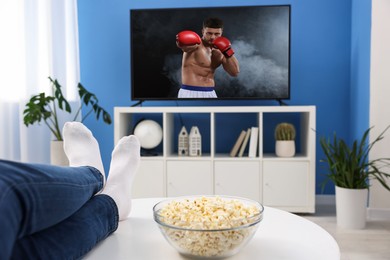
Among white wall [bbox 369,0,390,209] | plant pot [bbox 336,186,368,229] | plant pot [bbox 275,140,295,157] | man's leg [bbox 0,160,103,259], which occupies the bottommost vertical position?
plant pot [bbox 336,186,368,229]

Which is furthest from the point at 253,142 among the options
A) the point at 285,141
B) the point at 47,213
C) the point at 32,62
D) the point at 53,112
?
the point at 47,213

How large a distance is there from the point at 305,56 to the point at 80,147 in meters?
2.14

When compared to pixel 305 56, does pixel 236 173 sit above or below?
below

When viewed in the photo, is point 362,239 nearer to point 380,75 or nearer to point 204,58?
point 380,75

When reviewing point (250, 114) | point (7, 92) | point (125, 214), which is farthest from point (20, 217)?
point (250, 114)

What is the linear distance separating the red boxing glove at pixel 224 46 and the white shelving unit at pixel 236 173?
40 centimetres

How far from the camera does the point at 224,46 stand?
271cm

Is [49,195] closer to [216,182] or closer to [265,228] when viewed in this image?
[265,228]

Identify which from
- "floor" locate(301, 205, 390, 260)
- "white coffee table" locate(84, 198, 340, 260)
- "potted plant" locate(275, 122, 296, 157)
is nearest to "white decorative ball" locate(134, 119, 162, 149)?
"potted plant" locate(275, 122, 296, 157)

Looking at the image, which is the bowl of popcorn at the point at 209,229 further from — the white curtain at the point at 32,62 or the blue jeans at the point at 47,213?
the white curtain at the point at 32,62

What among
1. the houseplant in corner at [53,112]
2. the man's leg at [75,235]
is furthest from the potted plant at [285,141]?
the man's leg at [75,235]

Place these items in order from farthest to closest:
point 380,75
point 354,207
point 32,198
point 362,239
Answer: point 380,75 < point 354,207 < point 362,239 < point 32,198

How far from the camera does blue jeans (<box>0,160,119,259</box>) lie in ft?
1.91

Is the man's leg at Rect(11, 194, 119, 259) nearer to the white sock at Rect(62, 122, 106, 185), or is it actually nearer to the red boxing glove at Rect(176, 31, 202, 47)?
the white sock at Rect(62, 122, 106, 185)
